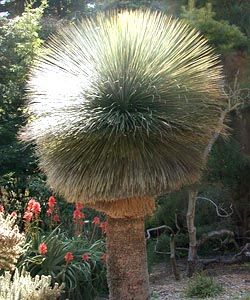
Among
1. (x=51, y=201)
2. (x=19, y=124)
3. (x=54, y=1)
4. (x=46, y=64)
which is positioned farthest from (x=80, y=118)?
(x=54, y=1)

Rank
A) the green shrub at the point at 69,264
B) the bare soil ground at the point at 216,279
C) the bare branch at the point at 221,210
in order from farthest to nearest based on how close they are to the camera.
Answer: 1. the bare branch at the point at 221,210
2. the bare soil ground at the point at 216,279
3. the green shrub at the point at 69,264

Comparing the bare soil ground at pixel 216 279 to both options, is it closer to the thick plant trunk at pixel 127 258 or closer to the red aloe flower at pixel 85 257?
the red aloe flower at pixel 85 257

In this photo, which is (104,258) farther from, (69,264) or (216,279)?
(216,279)

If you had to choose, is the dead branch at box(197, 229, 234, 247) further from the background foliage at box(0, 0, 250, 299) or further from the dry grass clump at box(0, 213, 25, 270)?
the dry grass clump at box(0, 213, 25, 270)

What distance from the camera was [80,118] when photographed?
4.24 metres

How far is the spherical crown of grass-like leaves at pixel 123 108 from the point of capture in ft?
13.9

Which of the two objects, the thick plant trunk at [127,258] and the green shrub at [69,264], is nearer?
the thick plant trunk at [127,258]

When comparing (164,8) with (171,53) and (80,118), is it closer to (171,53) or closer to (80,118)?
(171,53)

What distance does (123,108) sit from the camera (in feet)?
14.1

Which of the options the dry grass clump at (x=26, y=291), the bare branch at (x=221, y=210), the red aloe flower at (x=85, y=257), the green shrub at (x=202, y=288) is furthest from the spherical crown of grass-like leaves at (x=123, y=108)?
the bare branch at (x=221, y=210)

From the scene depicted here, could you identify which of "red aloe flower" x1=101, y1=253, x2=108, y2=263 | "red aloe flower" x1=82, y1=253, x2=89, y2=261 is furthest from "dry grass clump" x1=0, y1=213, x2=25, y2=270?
"red aloe flower" x1=101, y1=253, x2=108, y2=263

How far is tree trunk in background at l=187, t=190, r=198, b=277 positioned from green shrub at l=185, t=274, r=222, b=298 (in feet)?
2.17

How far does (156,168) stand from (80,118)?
0.68 metres

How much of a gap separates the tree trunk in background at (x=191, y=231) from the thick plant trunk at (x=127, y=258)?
2108mm
